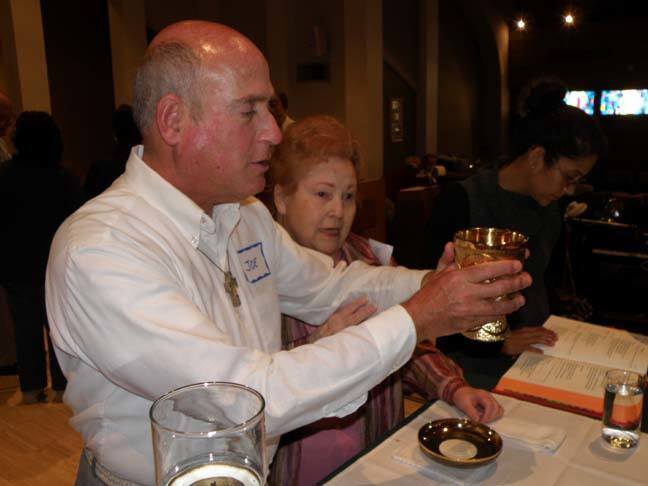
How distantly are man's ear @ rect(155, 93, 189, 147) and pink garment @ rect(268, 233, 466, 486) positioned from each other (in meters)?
0.68

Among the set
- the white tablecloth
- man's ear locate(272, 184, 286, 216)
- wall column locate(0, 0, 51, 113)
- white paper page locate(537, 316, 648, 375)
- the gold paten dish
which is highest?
wall column locate(0, 0, 51, 113)

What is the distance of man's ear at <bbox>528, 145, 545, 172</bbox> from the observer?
2.25 meters

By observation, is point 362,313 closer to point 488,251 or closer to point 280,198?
point 488,251

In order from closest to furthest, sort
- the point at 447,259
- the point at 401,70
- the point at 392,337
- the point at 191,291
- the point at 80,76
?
the point at 392,337 → the point at 191,291 → the point at 447,259 → the point at 80,76 → the point at 401,70

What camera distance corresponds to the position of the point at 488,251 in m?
1.18

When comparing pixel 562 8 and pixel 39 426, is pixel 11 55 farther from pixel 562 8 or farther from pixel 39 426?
pixel 562 8

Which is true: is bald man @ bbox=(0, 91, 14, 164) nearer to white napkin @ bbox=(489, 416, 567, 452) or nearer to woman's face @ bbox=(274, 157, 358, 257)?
woman's face @ bbox=(274, 157, 358, 257)

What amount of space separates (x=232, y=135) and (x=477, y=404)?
2.93 ft

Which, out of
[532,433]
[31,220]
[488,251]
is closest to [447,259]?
[488,251]

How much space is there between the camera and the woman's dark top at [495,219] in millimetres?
2273

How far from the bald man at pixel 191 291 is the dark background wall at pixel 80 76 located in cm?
724

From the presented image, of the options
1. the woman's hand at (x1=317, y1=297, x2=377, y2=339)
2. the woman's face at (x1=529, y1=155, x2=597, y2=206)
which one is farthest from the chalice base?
the woman's face at (x1=529, y1=155, x2=597, y2=206)

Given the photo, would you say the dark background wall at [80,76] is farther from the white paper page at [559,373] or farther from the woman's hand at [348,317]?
the white paper page at [559,373]

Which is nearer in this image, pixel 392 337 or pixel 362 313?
pixel 392 337
